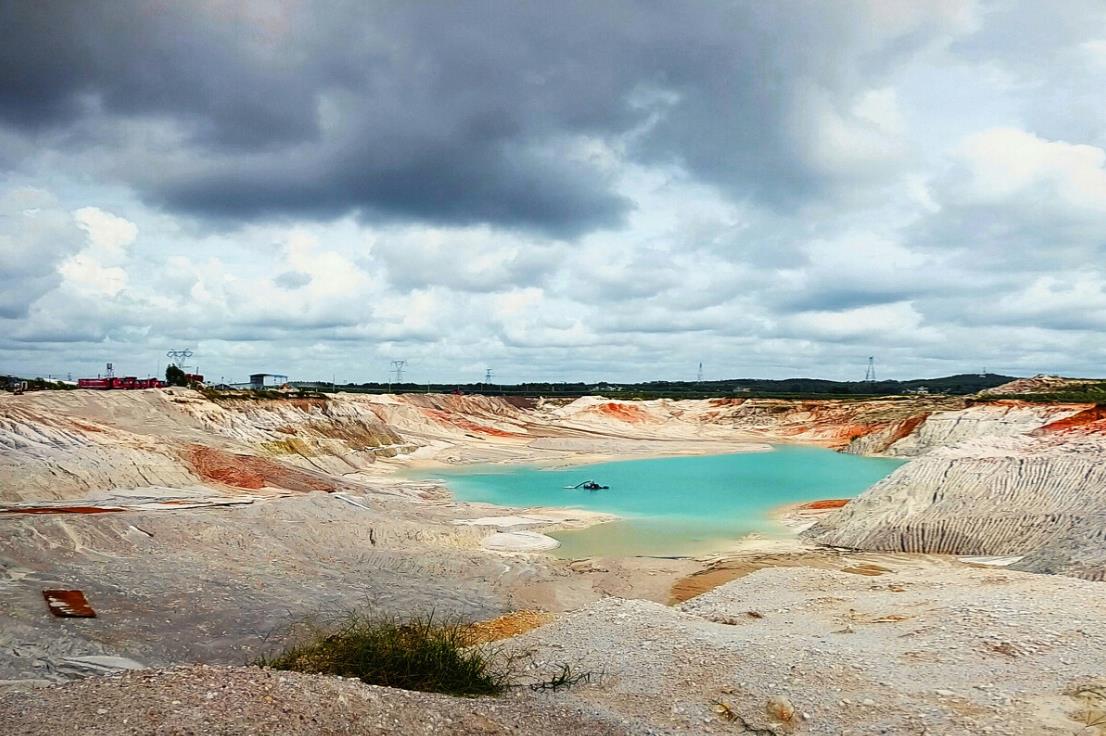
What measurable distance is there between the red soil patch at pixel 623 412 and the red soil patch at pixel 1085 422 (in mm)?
53340

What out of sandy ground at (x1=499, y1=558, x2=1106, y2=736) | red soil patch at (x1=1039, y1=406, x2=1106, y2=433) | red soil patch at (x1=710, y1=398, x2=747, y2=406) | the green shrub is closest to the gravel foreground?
the green shrub

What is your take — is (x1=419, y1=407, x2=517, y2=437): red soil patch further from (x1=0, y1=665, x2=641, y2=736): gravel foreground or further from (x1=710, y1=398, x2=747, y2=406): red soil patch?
(x1=0, y1=665, x2=641, y2=736): gravel foreground

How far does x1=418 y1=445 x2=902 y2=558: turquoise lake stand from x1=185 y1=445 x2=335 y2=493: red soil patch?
8826 mm

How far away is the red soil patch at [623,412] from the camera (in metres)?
105

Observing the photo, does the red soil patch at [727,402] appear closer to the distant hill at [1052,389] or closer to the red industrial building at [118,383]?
the distant hill at [1052,389]

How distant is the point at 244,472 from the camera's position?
3588 cm

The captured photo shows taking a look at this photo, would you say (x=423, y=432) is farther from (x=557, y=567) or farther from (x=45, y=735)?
(x=45, y=735)

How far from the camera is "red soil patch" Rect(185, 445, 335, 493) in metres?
35.1

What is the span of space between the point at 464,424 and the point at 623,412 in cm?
2718

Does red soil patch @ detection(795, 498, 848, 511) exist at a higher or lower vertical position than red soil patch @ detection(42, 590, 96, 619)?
lower

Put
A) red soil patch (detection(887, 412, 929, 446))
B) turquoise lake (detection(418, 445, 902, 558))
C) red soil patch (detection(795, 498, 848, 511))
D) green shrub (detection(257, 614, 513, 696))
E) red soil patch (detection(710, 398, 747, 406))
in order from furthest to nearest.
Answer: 1. red soil patch (detection(710, 398, 747, 406))
2. red soil patch (detection(887, 412, 929, 446))
3. red soil patch (detection(795, 498, 848, 511))
4. turquoise lake (detection(418, 445, 902, 558))
5. green shrub (detection(257, 614, 513, 696))

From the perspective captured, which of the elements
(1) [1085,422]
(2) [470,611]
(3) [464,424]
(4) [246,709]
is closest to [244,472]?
(2) [470,611]

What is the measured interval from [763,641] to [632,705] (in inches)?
148

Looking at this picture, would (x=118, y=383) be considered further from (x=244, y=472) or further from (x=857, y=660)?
(x=857, y=660)
